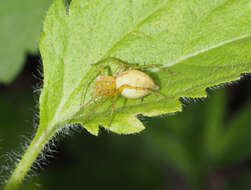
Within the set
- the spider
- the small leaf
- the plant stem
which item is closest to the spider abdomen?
the spider

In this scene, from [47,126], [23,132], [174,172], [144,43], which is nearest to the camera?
[47,126]

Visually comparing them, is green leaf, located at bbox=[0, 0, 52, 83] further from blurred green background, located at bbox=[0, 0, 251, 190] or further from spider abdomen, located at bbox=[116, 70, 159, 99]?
spider abdomen, located at bbox=[116, 70, 159, 99]

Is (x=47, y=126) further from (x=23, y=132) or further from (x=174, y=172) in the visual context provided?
(x=174, y=172)

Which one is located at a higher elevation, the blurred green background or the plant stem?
the blurred green background

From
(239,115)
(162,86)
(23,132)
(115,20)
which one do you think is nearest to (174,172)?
(239,115)

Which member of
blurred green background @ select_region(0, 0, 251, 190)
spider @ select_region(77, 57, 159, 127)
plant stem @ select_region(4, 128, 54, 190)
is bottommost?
plant stem @ select_region(4, 128, 54, 190)

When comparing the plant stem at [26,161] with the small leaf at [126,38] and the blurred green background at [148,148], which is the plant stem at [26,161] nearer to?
the small leaf at [126,38]

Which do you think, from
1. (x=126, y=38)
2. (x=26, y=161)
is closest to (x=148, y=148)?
(x=126, y=38)
